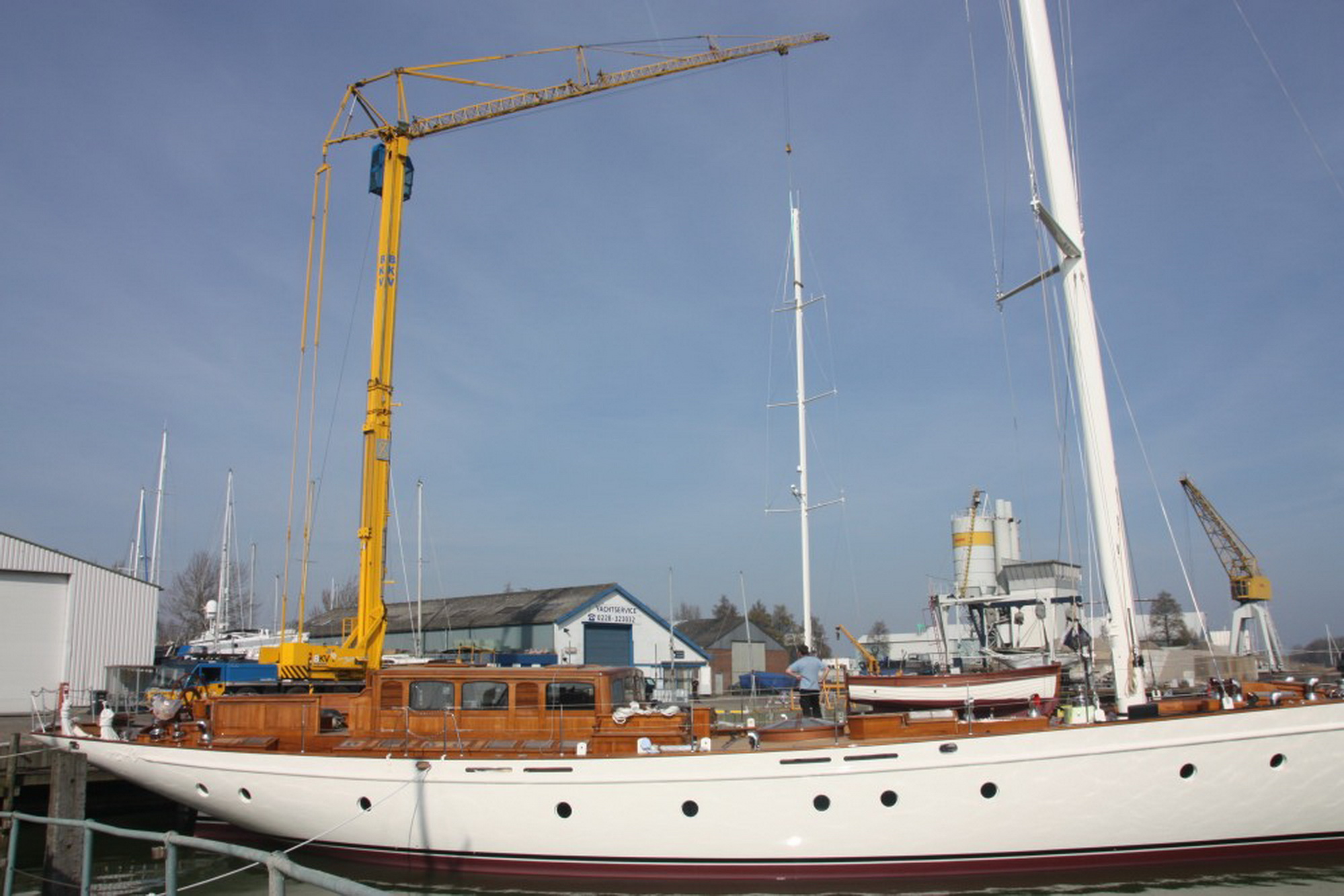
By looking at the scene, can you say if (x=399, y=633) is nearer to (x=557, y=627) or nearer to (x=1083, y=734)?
(x=557, y=627)

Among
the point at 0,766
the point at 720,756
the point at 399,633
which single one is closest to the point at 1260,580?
the point at 720,756

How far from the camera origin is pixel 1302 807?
1235 cm

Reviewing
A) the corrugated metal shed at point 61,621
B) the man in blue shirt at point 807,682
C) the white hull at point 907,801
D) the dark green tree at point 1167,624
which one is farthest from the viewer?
the dark green tree at point 1167,624

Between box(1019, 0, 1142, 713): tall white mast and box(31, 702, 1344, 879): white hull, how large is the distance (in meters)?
1.41

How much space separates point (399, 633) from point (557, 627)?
1069 cm

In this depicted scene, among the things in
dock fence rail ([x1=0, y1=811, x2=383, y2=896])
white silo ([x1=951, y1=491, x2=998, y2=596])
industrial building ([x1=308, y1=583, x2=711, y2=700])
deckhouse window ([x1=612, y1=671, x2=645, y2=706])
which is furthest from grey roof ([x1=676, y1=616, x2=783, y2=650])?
dock fence rail ([x1=0, y1=811, x2=383, y2=896])

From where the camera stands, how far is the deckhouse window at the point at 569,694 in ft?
49.0

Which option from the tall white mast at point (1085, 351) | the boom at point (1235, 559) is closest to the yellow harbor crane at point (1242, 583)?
the boom at point (1235, 559)

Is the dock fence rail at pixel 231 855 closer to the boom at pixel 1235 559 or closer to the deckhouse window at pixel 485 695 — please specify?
the deckhouse window at pixel 485 695

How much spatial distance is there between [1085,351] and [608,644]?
32.9 meters

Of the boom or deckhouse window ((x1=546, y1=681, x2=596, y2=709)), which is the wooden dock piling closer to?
deckhouse window ((x1=546, y1=681, x2=596, y2=709))

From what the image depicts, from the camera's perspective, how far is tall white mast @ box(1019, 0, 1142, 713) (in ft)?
44.6

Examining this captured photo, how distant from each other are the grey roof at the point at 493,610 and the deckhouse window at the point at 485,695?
26.0 m

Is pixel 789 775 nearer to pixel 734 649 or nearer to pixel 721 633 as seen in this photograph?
pixel 734 649
